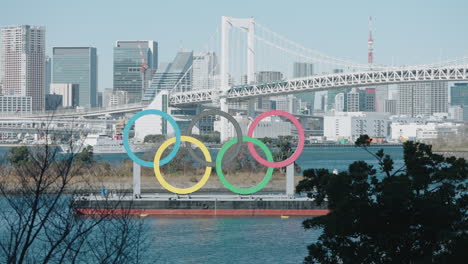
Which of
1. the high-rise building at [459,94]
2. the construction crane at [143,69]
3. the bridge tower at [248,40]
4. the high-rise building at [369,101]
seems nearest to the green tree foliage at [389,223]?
the bridge tower at [248,40]

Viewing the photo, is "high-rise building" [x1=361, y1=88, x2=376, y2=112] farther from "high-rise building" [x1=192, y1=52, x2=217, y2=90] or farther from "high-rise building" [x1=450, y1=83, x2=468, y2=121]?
"high-rise building" [x1=192, y1=52, x2=217, y2=90]

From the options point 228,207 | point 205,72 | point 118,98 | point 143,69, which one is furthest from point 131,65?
point 228,207

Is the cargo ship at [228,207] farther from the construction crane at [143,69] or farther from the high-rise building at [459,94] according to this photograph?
the high-rise building at [459,94]

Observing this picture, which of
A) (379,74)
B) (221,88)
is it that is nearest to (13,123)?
(221,88)

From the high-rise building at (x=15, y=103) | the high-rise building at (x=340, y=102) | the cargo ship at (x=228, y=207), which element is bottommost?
the cargo ship at (x=228, y=207)

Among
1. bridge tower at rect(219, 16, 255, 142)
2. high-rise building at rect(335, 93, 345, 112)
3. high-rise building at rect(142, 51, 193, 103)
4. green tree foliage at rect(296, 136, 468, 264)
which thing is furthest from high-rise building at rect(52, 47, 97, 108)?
green tree foliage at rect(296, 136, 468, 264)

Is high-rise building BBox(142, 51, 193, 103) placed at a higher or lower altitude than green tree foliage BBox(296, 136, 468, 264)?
higher

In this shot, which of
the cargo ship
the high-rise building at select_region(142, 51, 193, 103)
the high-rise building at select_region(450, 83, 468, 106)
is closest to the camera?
the cargo ship
